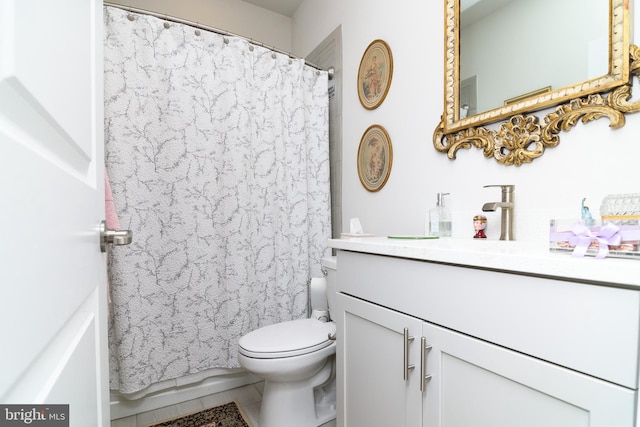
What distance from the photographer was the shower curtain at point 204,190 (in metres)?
1.51

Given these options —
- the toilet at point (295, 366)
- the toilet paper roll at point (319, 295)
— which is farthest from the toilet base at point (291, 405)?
the toilet paper roll at point (319, 295)

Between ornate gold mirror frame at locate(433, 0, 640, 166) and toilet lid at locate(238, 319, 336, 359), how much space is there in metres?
0.99

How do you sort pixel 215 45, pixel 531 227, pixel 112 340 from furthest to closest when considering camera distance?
pixel 215 45 → pixel 112 340 → pixel 531 227

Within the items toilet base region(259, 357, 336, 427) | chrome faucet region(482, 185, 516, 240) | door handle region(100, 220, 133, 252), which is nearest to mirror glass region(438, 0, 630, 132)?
chrome faucet region(482, 185, 516, 240)

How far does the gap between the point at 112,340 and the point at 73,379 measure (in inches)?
53.9

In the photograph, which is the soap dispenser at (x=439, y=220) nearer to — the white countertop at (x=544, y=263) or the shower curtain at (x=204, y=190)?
the white countertop at (x=544, y=263)

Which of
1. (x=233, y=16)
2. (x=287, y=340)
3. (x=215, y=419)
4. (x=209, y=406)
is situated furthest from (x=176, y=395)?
(x=233, y=16)

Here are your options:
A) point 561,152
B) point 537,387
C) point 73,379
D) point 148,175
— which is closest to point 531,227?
point 561,152

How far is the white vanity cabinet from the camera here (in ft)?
1.74

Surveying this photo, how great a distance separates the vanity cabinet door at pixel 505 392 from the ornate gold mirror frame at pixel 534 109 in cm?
68

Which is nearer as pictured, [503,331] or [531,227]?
[503,331]

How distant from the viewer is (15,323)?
234 mm

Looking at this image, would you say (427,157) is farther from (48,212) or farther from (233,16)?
(233,16)

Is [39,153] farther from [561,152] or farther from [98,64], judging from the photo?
[561,152]
